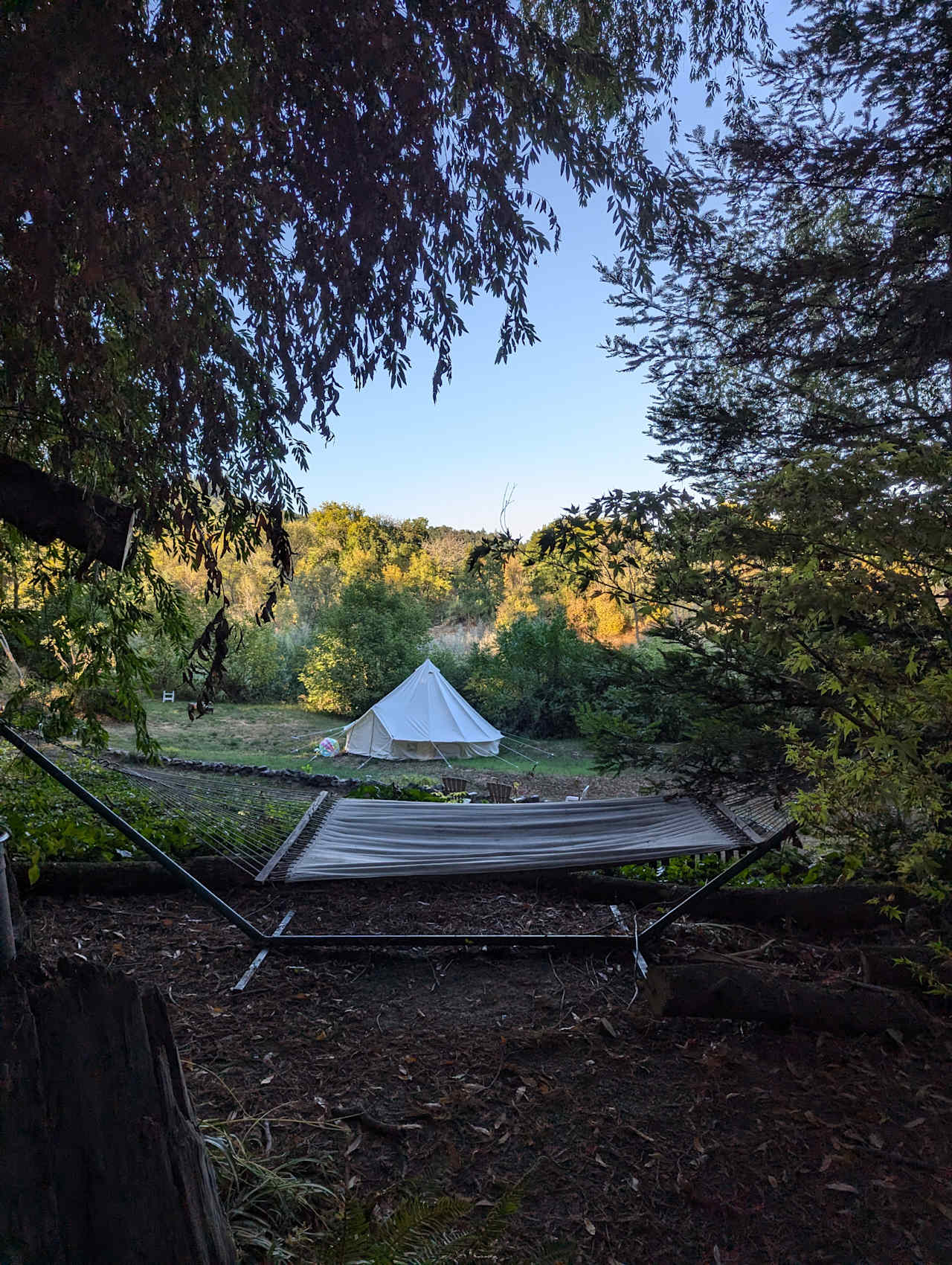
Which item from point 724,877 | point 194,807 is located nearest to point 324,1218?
point 724,877

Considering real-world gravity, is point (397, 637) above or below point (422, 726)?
above

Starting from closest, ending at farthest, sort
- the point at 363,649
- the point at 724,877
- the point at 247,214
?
the point at 247,214, the point at 724,877, the point at 363,649

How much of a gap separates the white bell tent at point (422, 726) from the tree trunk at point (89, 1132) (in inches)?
411

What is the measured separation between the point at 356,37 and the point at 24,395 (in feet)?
3.76

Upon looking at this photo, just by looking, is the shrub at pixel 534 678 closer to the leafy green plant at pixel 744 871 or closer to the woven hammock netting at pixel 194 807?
the woven hammock netting at pixel 194 807

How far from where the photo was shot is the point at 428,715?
448 inches

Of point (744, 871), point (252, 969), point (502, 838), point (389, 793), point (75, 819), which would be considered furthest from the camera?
point (389, 793)

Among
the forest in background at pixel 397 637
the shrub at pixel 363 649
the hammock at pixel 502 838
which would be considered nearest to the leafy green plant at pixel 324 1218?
the hammock at pixel 502 838

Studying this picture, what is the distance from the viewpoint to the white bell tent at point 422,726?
11.3m

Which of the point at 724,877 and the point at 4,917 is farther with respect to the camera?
the point at 724,877

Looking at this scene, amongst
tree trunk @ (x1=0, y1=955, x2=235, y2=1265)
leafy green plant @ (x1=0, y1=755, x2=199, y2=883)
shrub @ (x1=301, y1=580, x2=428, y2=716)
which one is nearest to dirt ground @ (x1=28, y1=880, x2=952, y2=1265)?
leafy green plant @ (x1=0, y1=755, x2=199, y2=883)

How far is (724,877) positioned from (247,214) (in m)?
1.94

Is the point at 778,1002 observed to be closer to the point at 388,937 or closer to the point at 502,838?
the point at 388,937

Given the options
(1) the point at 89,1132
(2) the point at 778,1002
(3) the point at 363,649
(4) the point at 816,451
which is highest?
(4) the point at 816,451
